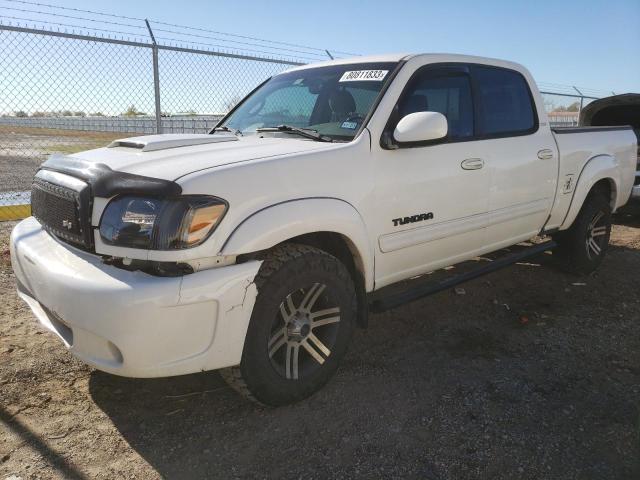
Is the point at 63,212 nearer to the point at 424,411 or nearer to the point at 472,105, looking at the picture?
the point at 424,411

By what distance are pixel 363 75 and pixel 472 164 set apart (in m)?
0.93

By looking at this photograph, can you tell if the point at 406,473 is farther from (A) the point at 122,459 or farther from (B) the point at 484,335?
(B) the point at 484,335

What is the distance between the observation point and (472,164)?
342 centimetres

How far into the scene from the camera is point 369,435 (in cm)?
251

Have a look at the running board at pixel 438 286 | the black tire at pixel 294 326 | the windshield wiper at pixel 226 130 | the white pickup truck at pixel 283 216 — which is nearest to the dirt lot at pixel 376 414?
the black tire at pixel 294 326

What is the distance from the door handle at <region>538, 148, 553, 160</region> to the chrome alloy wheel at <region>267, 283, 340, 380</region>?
2317 mm

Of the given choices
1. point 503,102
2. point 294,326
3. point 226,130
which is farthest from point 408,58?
point 294,326

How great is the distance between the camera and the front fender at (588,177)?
458 cm

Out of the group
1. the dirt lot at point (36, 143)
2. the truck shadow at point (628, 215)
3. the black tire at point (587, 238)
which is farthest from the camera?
the dirt lot at point (36, 143)

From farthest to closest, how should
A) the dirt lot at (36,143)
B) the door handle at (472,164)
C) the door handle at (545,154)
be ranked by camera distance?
1. the dirt lot at (36,143)
2. the door handle at (545,154)
3. the door handle at (472,164)

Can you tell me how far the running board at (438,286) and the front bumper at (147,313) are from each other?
1010 mm

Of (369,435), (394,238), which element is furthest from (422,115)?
(369,435)

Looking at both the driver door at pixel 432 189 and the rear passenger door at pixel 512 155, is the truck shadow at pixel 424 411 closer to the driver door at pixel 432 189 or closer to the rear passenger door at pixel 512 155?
the driver door at pixel 432 189

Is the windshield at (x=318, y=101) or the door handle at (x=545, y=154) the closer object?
the windshield at (x=318, y=101)
